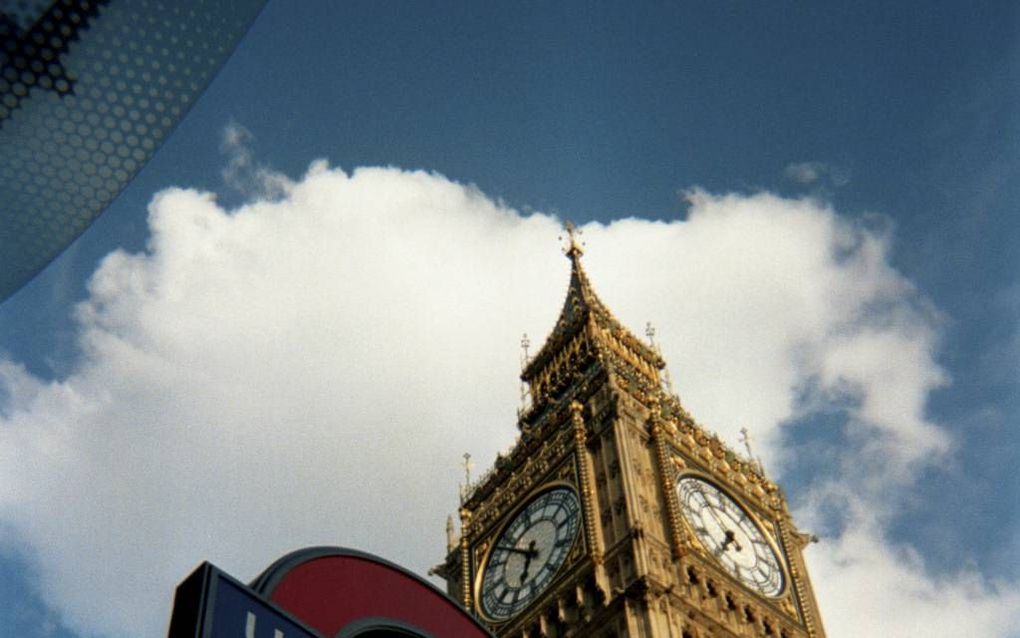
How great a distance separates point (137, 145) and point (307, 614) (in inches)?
176

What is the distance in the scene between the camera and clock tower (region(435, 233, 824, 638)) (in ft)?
173

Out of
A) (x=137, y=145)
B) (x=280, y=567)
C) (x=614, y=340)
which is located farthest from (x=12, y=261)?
(x=614, y=340)

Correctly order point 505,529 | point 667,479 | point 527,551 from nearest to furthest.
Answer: point 667,479 < point 527,551 < point 505,529

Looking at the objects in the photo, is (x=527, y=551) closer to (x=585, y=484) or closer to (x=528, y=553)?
(x=528, y=553)

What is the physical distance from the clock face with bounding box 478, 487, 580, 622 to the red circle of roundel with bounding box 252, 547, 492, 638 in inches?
1708

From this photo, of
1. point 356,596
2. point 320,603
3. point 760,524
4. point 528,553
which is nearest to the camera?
point 320,603

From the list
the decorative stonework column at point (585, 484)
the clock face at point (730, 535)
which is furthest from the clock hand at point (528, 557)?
the clock face at point (730, 535)

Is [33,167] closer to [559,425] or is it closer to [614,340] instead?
[559,425]

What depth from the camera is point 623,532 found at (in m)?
54.6

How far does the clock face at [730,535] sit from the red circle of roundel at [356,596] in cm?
4509

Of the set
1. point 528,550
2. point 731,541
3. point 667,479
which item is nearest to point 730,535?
point 731,541

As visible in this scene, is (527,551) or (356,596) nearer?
(356,596)

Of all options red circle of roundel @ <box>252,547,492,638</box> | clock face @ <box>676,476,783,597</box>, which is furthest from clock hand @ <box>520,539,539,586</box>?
red circle of roundel @ <box>252,547,492,638</box>

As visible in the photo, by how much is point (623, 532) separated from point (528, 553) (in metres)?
6.09
